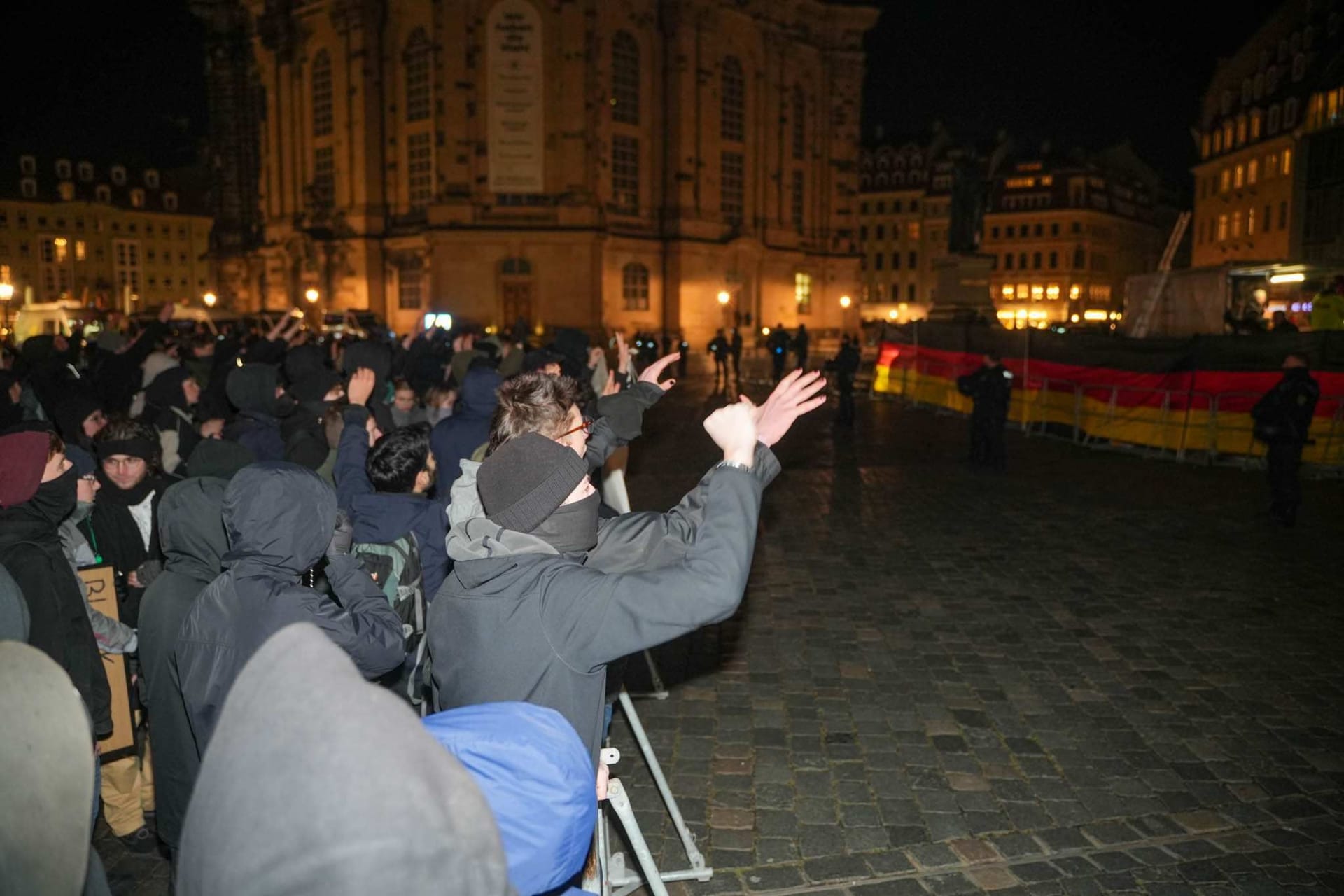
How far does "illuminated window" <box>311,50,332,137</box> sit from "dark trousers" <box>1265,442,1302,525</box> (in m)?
50.1

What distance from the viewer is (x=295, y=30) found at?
51.4m

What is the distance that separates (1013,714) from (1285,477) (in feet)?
22.5

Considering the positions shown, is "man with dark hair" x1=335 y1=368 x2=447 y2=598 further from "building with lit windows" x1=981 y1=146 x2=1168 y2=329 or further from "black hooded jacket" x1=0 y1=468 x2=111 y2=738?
"building with lit windows" x1=981 y1=146 x2=1168 y2=329

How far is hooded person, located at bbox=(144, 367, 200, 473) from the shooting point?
7.65 meters

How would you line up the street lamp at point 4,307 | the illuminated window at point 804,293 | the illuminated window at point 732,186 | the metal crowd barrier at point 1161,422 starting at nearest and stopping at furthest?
1. the metal crowd barrier at point 1161,422
2. the street lamp at point 4,307
3. the illuminated window at point 732,186
4. the illuminated window at point 804,293

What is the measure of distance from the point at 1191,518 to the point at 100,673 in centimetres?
1103

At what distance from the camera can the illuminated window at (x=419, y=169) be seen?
4662cm

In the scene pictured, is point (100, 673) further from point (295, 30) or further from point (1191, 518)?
point (295, 30)

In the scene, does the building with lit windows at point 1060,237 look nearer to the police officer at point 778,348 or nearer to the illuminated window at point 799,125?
the illuminated window at point 799,125

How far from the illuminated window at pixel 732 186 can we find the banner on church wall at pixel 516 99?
37.6 feet

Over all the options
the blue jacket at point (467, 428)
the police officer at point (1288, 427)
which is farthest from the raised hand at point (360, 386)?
the police officer at point (1288, 427)

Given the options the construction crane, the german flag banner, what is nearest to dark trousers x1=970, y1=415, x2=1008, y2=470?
the german flag banner

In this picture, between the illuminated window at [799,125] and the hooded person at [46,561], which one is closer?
the hooded person at [46,561]

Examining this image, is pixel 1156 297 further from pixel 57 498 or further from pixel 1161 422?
pixel 57 498
